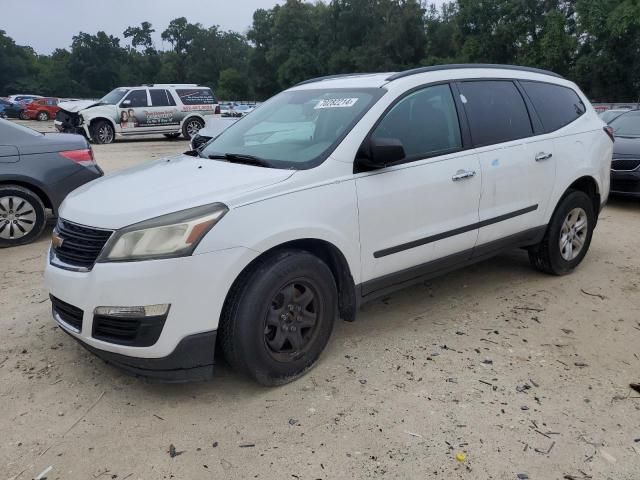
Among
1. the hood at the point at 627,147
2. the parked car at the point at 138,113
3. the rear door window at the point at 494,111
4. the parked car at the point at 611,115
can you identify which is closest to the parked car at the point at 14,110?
the parked car at the point at 138,113

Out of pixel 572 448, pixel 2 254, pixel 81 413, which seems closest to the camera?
pixel 572 448

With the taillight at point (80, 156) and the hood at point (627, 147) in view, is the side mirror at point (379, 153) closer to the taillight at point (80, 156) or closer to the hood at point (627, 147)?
the taillight at point (80, 156)

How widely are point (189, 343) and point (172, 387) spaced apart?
1.86ft

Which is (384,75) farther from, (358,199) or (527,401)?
(527,401)

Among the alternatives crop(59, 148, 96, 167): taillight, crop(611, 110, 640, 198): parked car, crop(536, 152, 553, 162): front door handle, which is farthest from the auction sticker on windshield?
crop(611, 110, 640, 198): parked car

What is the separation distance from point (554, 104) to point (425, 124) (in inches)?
66.9

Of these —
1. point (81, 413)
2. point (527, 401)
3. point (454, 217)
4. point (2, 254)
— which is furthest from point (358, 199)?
point (2, 254)

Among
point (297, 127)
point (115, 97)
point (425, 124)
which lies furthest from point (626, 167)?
point (115, 97)

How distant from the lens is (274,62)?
67.0m

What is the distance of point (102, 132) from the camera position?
17.8m

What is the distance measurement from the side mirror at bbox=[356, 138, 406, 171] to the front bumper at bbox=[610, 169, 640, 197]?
587cm

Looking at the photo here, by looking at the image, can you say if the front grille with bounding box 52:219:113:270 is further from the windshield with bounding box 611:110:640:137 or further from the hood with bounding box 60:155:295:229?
the windshield with bounding box 611:110:640:137

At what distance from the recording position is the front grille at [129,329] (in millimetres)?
2713

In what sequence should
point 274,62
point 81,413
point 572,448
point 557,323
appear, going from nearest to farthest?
1. point 572,448
2. point 81,413
3. point 557,323
4. point 274,62
